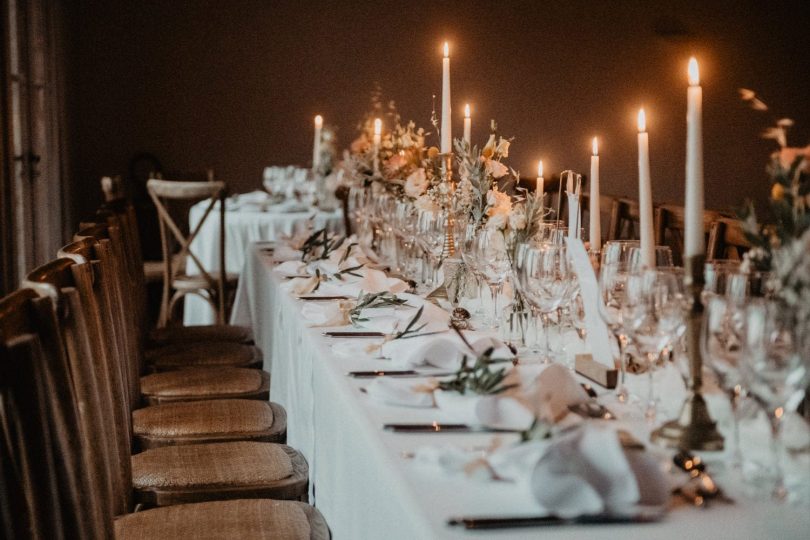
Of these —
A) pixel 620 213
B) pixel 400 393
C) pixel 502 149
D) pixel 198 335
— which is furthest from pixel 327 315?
pixel 620 213

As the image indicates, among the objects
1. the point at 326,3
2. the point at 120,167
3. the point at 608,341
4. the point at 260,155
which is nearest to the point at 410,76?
the point at 326,3

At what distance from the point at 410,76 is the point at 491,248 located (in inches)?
289

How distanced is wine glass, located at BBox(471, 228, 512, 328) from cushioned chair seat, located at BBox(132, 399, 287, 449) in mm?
832

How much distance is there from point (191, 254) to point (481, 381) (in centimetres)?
413

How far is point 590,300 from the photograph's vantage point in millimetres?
1827

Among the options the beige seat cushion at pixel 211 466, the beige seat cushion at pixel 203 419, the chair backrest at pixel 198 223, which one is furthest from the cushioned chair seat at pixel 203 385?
the chair backrest at pixel 198 223

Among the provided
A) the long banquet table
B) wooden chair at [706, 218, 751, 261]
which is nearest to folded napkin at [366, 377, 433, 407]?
the long banquet table

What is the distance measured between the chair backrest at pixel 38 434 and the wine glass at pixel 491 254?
3.32ft

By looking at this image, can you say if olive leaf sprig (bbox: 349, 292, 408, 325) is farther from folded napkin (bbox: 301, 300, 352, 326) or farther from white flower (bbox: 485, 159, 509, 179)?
white flower (bbox: 485, 159, 509, 179)

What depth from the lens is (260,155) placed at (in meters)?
8.88

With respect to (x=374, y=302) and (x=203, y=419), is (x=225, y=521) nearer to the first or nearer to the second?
(x=374, y=302)

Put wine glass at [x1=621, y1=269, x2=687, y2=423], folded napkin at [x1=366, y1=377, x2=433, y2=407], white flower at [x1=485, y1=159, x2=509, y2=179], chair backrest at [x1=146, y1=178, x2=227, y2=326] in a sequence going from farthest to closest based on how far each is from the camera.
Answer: chair backrest at [x1=146, y1=178, x2=227, y2=326] → white flower at [x1=485, y1=159, x2=509, y2=179] → folded napkin at [x1=366, y1=377, x2=433, y2=407] → wine glass at [x1=621, y1=269, x2=687, y2=423]

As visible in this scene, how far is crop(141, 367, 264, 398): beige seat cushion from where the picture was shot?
3.04 metres

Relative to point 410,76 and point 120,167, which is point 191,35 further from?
point 410,76
